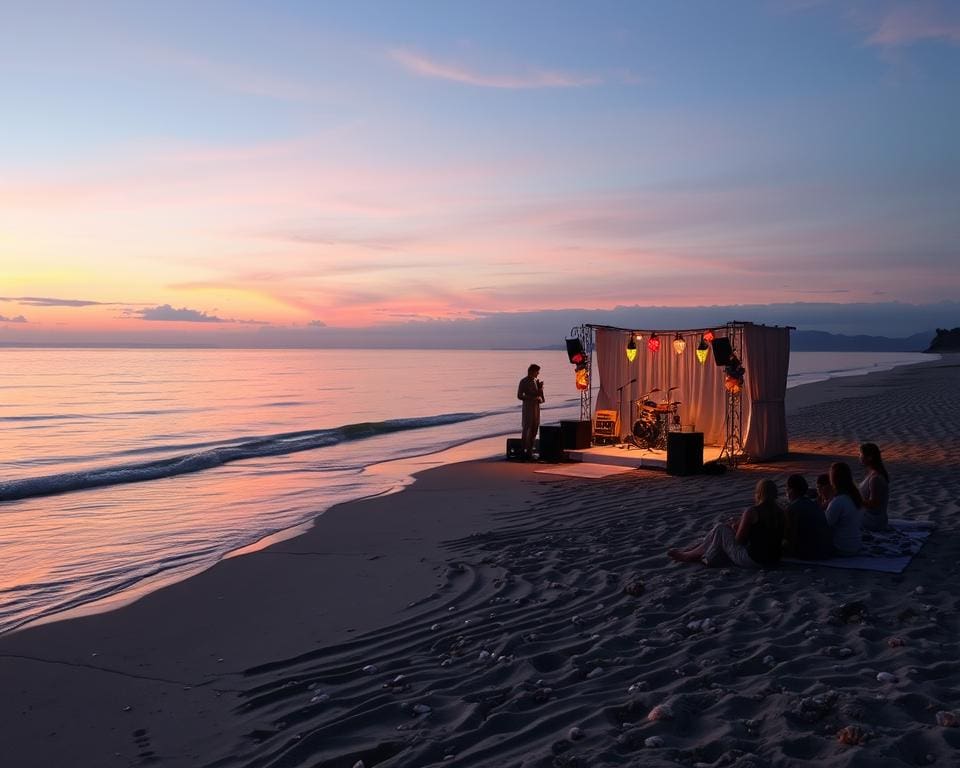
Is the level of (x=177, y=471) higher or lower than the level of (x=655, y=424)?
lower

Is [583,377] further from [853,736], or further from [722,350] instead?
[853,736]

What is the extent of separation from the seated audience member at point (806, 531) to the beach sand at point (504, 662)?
0.81 ft

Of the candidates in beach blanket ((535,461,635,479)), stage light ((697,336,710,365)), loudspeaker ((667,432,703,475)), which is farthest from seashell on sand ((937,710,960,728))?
stage light ((697,336,710,365))

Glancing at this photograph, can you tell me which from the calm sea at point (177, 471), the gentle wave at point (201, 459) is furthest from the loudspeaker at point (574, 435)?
the gentle wave at point (201, 459)

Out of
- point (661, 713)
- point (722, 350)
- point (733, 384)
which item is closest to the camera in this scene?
point (661, 713)

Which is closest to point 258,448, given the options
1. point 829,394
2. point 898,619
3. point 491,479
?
point 491,479

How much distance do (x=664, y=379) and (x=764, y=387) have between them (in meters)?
2.18

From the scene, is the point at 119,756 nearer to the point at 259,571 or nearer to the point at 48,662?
the point at 48,662

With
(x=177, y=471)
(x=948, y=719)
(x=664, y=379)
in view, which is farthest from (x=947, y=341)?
(x=948, y=719)

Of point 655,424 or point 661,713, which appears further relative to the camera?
point 655,424

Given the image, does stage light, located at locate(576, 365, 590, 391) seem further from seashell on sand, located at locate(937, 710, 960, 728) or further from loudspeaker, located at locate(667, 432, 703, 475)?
seashell on sand, located at locate(937, 710, 960, 728)

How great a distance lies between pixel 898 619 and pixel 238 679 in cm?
428

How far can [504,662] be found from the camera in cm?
474

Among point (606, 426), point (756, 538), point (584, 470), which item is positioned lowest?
point (584, 470)
